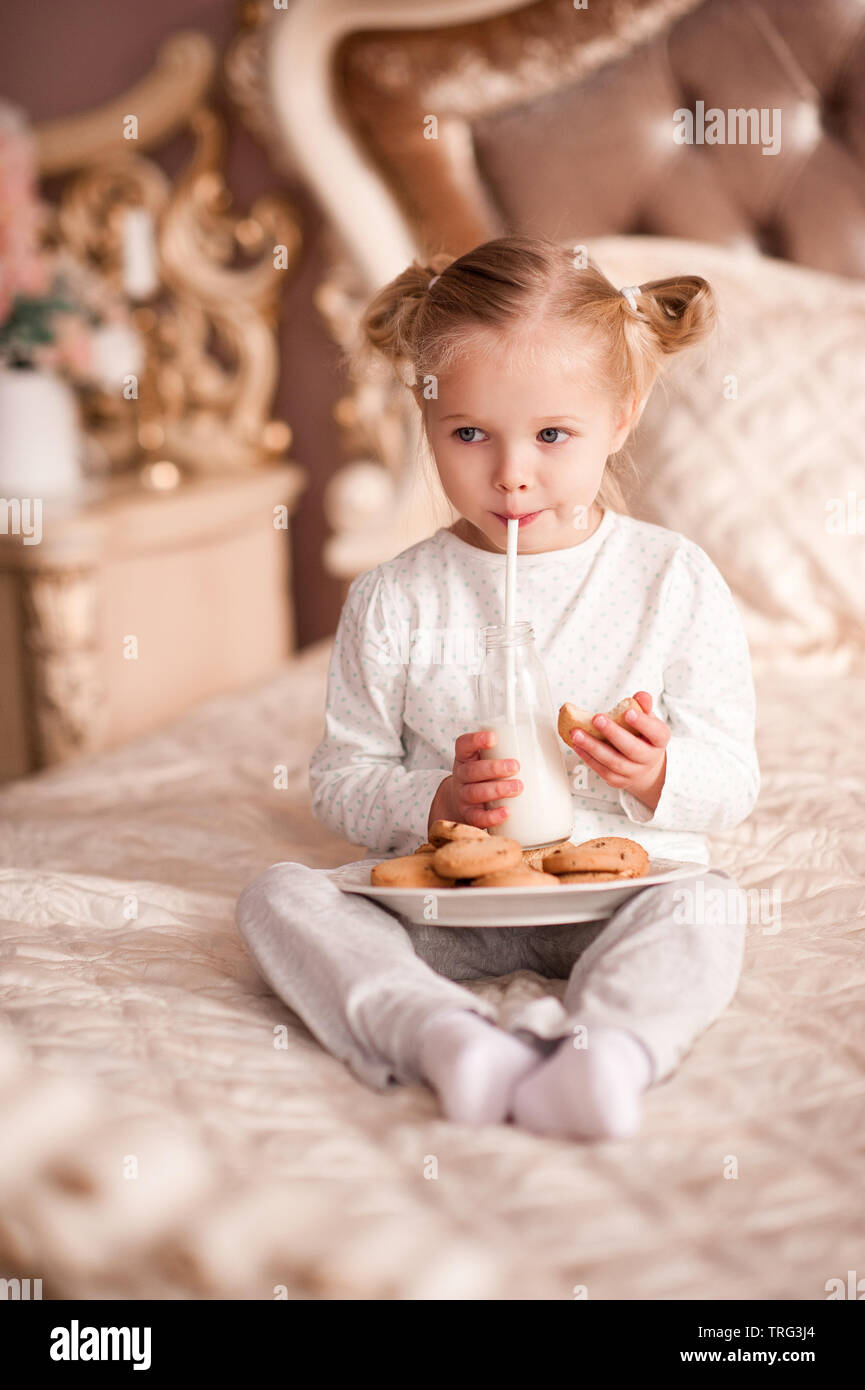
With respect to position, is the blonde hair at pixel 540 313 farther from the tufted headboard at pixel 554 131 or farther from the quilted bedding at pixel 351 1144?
the tufted headboard at pixel 554 131

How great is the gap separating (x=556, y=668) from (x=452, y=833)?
25 centimetres

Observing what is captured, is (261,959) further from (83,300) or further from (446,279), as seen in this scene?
(83,300)

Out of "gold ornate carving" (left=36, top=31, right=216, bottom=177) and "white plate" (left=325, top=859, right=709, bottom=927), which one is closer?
"white plate" (left=325, top=859, right=709, bottom=927)

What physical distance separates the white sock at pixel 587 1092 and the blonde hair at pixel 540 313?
55 cm

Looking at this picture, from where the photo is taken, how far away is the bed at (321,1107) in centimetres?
60

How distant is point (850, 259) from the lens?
1.87 m

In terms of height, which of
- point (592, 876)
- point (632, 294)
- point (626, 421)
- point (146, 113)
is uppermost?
point (146, 113)

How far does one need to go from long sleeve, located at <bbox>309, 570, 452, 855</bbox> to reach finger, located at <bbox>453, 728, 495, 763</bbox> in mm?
91

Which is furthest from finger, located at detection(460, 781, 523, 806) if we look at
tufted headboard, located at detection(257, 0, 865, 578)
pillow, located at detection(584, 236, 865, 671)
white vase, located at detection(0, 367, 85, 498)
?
white vase, located at detection(0, 367, 85, 498)

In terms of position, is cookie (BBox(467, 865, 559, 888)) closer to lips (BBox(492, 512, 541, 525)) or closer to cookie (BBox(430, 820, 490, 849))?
cookie (BBox(430, 820, 490, 849))

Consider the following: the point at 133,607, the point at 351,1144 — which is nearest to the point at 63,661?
the point at 133,607

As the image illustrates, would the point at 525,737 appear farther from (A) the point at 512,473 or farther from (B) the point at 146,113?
(B) the point at 146,113

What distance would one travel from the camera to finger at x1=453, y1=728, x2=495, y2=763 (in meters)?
0.96

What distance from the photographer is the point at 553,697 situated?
1.11 m
